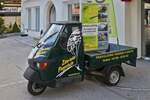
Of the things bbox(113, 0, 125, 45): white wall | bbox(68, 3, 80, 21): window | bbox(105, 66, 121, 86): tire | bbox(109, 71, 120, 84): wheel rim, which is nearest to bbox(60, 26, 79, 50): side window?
bbox(105, 66, 121, 86): tire

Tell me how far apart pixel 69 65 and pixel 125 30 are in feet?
16.9

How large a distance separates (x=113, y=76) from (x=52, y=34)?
209 centimetres

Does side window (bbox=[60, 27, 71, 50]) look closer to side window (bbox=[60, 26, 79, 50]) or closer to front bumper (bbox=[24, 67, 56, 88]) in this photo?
side window (bbox=[60, 26, 79, 50])

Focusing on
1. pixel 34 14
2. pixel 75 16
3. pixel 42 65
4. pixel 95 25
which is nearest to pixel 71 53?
pixel 42 65

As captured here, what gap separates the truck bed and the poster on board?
27 centimetres

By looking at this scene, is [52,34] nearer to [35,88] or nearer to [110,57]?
[35,88]

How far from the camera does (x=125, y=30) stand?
1228 centimetres

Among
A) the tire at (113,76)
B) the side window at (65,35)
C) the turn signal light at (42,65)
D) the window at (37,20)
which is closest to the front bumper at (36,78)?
the turn signal light at (42,65)

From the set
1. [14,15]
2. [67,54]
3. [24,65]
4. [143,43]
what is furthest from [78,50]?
[14,15]

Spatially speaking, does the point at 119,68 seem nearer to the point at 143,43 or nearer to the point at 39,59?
the point at 39,59

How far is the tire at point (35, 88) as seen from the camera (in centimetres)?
768

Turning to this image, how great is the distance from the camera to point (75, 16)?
16750 millimetres

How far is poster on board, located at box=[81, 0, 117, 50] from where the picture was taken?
8.91m

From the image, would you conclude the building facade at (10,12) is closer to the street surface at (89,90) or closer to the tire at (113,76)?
the street surface at (89,90)
